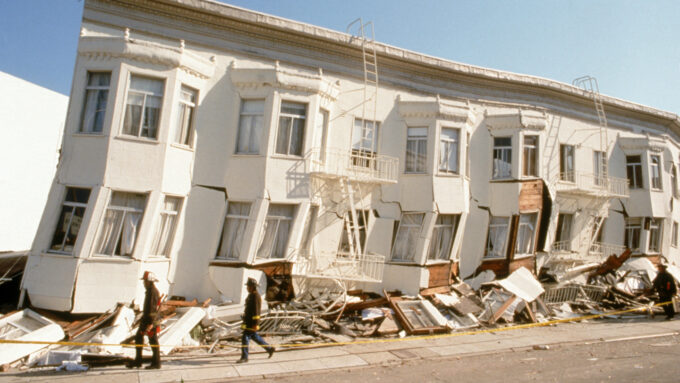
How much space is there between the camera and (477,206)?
689 inches

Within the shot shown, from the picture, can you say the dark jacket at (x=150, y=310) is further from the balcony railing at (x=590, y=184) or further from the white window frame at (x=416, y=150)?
the balcony railing at (x=590, y=184)

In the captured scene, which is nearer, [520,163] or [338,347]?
[338,347]

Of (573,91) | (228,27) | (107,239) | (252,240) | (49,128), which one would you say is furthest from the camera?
(49,128)

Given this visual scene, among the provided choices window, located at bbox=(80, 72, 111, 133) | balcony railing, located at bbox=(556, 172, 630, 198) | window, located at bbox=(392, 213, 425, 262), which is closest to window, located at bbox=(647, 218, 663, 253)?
balcony railing, located at bbox=(556, 172, 630, 198)

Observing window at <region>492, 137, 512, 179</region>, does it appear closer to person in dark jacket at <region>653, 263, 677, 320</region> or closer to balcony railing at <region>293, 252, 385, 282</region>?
person in dark jacket at <region>653, 263, 677, 320</region>

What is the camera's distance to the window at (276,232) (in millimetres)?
13414

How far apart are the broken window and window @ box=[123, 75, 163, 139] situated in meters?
13.6

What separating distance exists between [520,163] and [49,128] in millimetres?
26298

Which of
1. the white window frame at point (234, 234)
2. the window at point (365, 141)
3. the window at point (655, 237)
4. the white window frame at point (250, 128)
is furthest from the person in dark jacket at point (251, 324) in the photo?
the window at point (655, 237)

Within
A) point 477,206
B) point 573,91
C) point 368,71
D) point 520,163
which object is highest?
point 573,91

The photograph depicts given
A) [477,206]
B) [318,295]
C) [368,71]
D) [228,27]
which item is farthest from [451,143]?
[228,27]

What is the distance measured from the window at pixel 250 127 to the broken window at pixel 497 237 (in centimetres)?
1053

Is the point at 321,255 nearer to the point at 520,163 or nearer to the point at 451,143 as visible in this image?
the point at 451,143

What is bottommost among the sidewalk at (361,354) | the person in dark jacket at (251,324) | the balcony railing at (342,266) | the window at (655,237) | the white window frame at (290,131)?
the sidewalk at (361,354)
